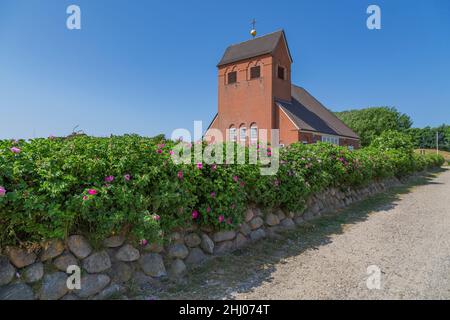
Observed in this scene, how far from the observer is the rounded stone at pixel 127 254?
3.61 meters

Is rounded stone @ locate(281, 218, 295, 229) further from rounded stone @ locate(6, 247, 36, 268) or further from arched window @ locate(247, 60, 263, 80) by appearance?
arched window @ locate(247, 60, 263, 80)

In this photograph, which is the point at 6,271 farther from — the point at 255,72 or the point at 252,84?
the point at 255,72

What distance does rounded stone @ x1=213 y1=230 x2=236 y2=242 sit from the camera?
4831 mm

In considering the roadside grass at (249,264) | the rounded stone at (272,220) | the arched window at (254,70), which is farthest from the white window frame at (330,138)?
the rounded stone at (272,220)

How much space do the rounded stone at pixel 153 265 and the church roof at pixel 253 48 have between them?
80.1 feet

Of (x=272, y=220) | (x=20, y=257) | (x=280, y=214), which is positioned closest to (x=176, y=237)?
(x=20, y=257)

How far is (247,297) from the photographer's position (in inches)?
142

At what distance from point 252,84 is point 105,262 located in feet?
82.6

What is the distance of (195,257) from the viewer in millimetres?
4422
